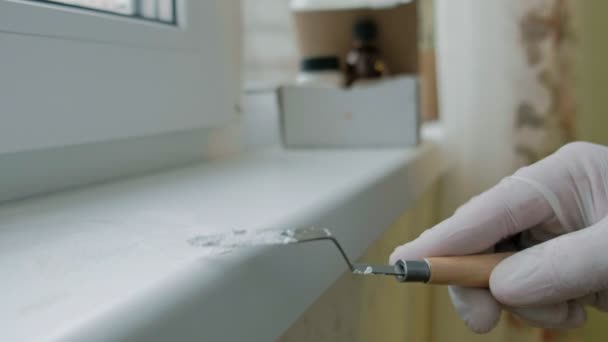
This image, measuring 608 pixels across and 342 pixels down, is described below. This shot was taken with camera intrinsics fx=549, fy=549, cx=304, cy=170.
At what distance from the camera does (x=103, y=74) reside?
0.40 metres

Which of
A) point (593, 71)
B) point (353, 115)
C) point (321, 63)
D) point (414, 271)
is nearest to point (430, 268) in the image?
point (414, 271)

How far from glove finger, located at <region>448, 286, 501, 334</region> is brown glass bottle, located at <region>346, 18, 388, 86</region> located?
1.93ft

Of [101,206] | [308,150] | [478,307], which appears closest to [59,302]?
[101,206]

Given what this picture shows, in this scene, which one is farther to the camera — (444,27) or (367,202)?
(444,27)

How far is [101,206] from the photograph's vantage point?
343mm

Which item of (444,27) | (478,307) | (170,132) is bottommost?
(478,307)

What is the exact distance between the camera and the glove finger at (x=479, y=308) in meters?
0.36

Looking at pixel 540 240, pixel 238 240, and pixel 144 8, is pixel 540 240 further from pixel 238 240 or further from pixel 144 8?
pixel 144 8

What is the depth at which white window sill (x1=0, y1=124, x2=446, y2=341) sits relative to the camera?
0.61 ft

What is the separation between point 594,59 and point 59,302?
26.5 inches

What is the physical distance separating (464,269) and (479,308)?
0.06 m

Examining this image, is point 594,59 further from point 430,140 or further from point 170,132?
point 170,132

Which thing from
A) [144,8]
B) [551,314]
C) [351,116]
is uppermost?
[144,8]

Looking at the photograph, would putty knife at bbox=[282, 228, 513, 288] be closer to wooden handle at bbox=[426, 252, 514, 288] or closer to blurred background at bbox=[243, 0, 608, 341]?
wooden handle at bbox=[426, 252, 514, 288]
